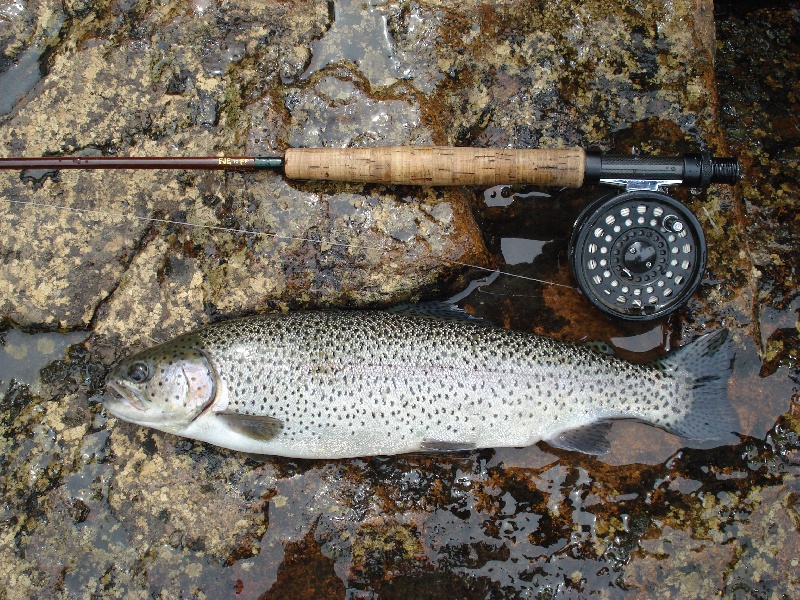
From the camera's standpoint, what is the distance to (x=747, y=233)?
3.55 metres

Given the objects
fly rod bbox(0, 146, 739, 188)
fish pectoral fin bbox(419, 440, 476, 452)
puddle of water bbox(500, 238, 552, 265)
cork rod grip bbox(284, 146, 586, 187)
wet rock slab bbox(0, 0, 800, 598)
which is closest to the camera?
fly rod bbox(0, 146, 739, 188)

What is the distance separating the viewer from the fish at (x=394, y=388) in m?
3.10

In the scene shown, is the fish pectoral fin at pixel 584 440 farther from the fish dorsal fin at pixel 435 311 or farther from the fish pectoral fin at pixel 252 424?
the fish pectoral fin at pixel 252 424

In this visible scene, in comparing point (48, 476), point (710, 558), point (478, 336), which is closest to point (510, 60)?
point (478, 336)

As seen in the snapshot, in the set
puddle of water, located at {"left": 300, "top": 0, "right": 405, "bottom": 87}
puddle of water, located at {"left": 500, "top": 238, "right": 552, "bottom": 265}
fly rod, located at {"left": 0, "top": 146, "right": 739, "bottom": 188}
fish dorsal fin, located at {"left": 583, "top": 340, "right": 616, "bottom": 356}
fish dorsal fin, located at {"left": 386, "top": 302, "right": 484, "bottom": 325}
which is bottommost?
fish dorsal fin, located at {"left": 583, "top": 340, "right": 616, "bottom": 356}

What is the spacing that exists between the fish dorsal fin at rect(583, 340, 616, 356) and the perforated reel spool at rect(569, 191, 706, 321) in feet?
0.83

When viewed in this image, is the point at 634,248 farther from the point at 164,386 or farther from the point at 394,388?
the point at 164,386

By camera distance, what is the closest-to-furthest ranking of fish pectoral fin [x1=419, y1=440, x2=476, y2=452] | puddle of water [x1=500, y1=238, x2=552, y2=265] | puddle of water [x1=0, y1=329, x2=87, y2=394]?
fish pectoral fin [x1=419, y1=440, x2=476, y2=452]
puddle of water [x1=0, y1=329, x2=87, y2=394]
puddle of water [x1=500, y1=238, x2=552, y2=265]

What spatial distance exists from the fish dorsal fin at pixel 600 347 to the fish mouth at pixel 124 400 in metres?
2.41

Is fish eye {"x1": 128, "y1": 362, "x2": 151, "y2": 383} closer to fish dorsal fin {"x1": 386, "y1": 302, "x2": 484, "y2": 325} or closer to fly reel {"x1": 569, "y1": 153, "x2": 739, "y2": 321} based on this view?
fish dorsal fin {"x1": 386, "y1": 302, "x2": 484, "y2": 325}

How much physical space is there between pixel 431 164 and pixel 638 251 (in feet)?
3.85

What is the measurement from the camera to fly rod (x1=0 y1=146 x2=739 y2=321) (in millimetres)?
3037

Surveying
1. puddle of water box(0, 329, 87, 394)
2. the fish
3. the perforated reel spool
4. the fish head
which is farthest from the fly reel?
puddle of water box(0, 329, 87, 394)

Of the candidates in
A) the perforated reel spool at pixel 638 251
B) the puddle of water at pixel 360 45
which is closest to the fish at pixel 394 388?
the perforated reel spool at pixel 638 251
